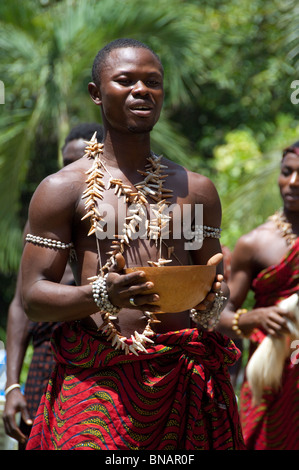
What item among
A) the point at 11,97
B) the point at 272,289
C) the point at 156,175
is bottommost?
the point at 272,289

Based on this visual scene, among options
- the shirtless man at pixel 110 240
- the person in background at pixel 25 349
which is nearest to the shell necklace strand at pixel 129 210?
the shirtless man at pixel 110 240

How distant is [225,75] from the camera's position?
11.5m

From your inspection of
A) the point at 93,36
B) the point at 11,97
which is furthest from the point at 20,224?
the point at 93,36

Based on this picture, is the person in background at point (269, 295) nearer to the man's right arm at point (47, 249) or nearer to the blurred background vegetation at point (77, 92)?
the man's right arm at point (47, 249)

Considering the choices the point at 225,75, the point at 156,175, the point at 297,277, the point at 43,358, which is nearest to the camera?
the point at 156,175

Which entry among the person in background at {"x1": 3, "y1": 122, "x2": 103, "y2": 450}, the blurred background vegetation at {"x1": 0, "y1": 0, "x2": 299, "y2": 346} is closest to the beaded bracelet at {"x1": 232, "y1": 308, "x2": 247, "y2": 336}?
the person in background at {"x1": 3, "y1": 122, "x2": 103, "y2": 450}

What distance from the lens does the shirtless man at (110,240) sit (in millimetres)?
2746

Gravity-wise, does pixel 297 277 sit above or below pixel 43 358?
above

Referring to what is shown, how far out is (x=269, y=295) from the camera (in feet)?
14.7

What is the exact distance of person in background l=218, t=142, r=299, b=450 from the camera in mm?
4359

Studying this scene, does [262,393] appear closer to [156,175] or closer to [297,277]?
[297,277]

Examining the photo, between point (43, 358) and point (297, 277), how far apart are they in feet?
4.82

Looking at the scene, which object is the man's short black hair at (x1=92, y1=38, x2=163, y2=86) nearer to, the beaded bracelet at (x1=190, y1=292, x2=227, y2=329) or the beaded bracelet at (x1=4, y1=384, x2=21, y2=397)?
the beaded bracelet at (x1=190, y1=292, x2=227, y2=329)

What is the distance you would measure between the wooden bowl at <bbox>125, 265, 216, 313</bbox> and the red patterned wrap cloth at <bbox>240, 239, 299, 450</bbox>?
1.68 m
